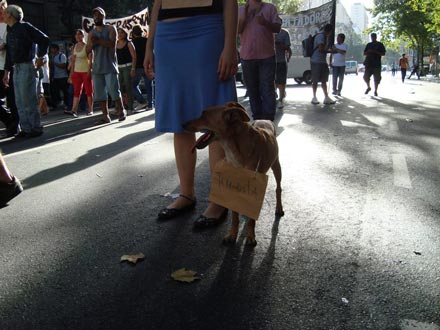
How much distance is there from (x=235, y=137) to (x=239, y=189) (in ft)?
1.09

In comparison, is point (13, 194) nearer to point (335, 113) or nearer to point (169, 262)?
point (169, 262)

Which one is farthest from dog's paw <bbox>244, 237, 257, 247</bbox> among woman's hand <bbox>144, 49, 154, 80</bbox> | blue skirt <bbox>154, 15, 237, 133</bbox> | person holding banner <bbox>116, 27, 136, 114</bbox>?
person holding banner <bbox>116, 27, 136, 114</bbox>

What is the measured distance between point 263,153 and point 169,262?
915mm

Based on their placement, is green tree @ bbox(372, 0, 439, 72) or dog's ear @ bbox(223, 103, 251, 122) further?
green tree @ bbox(372, 0, 439, 72)

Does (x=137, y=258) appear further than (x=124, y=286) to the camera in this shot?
Yes

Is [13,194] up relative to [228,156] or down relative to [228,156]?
down

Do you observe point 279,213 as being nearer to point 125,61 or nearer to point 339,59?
point 125,61

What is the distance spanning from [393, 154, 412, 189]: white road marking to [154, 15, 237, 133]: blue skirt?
2103 mm

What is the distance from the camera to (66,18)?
22.9m

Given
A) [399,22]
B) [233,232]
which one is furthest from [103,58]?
[399,22]

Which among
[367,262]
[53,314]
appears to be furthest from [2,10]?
[367,262]

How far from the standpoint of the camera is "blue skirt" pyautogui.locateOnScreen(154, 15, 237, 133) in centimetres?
309

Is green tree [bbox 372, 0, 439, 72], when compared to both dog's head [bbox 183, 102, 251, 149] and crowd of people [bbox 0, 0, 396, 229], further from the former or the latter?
dog's head [bbox 183, 102, 251, 149]

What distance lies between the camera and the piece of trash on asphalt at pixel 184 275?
240 cm
